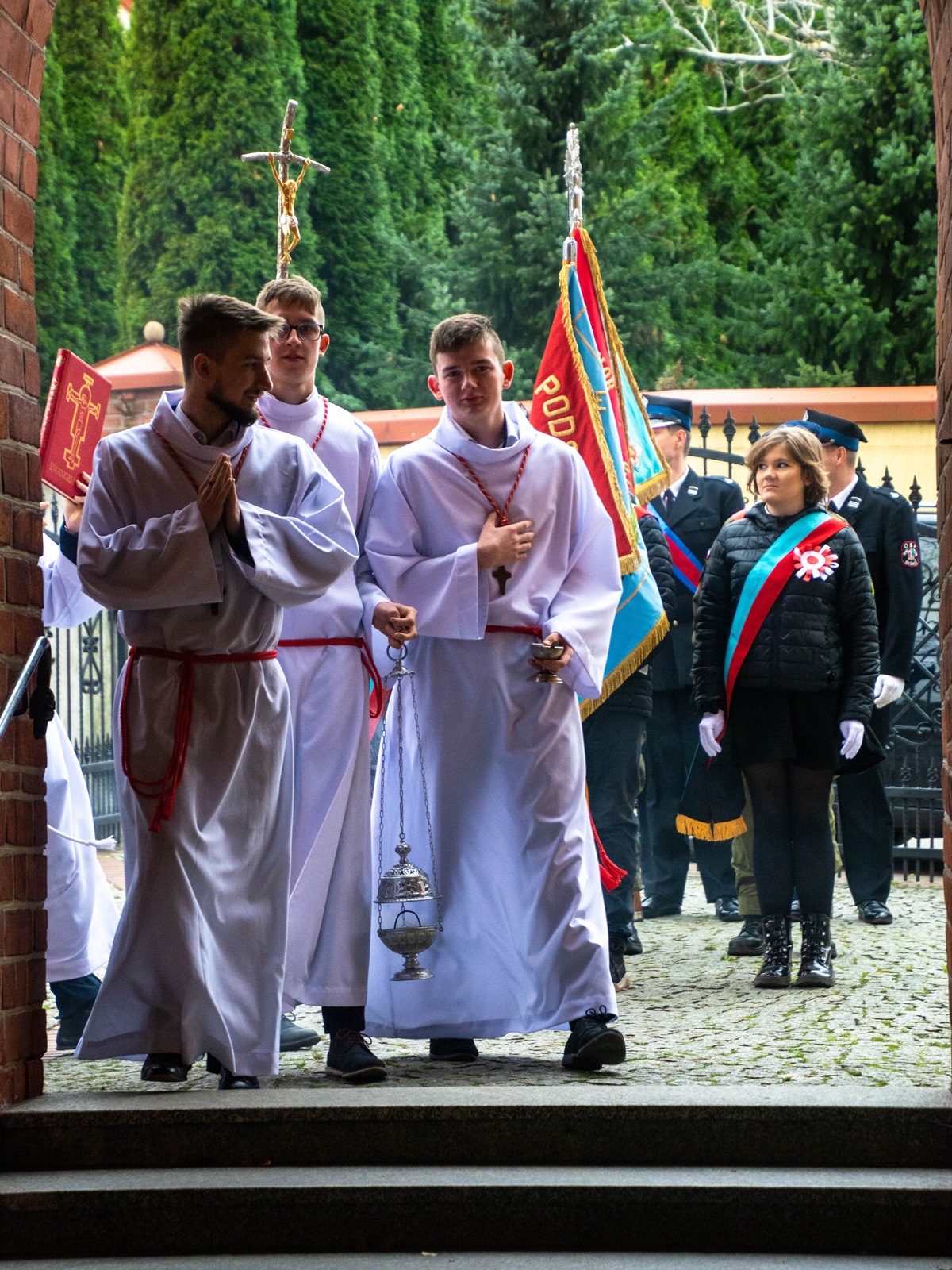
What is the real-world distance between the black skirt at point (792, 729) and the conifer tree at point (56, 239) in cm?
1980

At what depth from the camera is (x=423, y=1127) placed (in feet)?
12.6

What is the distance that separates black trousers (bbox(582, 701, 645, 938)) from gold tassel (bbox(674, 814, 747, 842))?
14.1 inches

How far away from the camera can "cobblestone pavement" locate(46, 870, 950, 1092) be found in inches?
175

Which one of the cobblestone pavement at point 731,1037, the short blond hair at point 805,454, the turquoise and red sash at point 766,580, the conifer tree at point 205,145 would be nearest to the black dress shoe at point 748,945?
the cobblestone pavement at point 731,1037

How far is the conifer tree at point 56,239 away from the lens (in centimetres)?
2402

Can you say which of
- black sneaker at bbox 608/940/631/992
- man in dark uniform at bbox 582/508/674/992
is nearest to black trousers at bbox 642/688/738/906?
man in dark uniform at bbox 582/508/674/992

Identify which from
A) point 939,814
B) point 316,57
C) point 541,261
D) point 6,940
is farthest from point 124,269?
point 6,940

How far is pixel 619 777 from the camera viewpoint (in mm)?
6301

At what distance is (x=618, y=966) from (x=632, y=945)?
69cm

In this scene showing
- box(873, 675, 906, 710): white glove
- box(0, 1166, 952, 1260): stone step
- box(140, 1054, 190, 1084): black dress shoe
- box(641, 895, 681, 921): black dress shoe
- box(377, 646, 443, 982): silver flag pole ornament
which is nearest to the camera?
box(0, 1166, 952, 1260): stone step

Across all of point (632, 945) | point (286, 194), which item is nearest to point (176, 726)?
point (632, 945)

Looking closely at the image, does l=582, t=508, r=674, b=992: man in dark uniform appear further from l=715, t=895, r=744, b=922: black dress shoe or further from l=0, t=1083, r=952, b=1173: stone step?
l=0, t=1083, r=952, b=1173: stone step

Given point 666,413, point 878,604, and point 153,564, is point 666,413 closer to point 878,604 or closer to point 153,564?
point 878,604

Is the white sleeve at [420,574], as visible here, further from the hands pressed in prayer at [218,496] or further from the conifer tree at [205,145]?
the conifer tree at [205,145]
